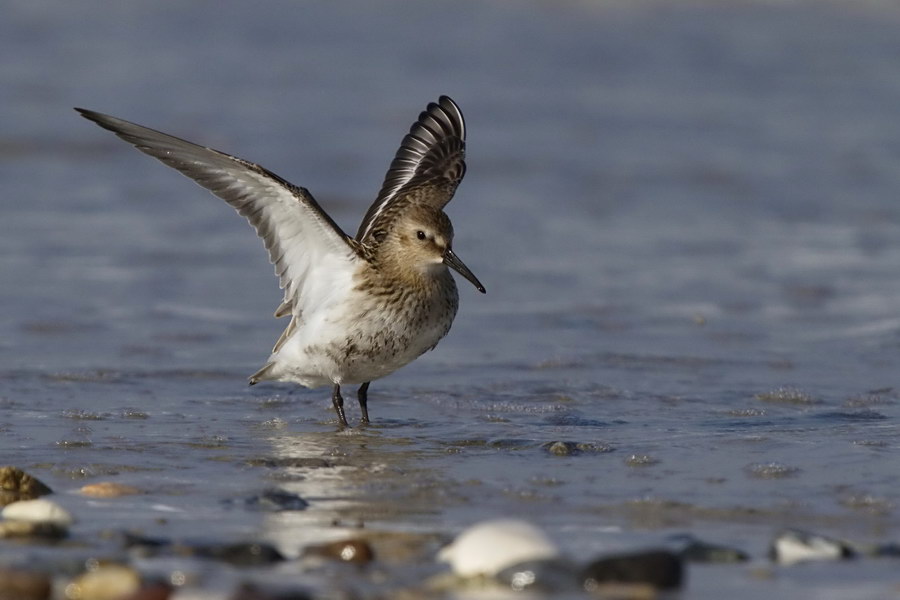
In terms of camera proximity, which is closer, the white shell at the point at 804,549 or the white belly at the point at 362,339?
the white shell at the point at 804,549

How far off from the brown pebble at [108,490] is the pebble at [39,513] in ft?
1.38

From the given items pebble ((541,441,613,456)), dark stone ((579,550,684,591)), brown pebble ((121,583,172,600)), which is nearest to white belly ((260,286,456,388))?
pebble ((541,441,613,456))

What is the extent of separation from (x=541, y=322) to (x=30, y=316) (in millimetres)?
2999

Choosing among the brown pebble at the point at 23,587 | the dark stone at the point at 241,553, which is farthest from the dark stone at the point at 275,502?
the brown pebble at the point at 23,587

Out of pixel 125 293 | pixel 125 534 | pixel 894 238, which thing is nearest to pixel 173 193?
pixel 125 293

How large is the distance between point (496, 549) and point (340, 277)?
271 centimetres

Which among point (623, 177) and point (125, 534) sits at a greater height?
point (623, 177)

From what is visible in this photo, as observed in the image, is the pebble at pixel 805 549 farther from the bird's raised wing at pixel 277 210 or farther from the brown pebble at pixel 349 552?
the bird's raised wing at pixel 277 210

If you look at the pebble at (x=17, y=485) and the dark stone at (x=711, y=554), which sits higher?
the pebble at (x=17, y=485)

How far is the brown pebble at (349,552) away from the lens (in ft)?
13.1

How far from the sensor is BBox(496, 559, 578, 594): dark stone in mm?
3744

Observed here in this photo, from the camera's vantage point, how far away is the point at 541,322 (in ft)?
27.8

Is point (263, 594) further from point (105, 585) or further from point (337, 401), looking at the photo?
point (337, 401)

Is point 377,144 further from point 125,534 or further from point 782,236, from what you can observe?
point 125,534
